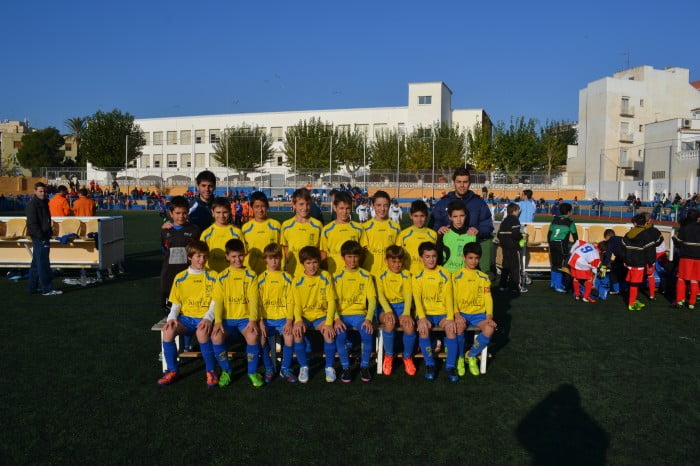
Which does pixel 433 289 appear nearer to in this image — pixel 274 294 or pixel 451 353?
pixel 451 353

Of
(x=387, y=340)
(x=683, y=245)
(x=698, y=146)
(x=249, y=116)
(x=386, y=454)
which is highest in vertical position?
(x=249, y=116)

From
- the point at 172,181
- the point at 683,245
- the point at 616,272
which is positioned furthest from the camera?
the point at 172,181

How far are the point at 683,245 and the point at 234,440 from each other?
7876 millimetres

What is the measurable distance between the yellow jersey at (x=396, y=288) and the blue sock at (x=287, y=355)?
1067 mm

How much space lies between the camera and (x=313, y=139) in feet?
179

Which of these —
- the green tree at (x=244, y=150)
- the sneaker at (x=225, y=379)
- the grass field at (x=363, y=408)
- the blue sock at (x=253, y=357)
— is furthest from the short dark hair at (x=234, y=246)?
the green tree at (x=244, y=150)

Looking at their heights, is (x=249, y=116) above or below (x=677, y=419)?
above

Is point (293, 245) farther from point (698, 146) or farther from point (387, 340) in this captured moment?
point (698, 146)

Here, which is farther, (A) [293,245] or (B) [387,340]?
(A) [293,245]

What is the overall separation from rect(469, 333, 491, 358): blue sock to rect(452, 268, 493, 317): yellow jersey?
13.3 inches

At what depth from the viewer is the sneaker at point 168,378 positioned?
5406 mm

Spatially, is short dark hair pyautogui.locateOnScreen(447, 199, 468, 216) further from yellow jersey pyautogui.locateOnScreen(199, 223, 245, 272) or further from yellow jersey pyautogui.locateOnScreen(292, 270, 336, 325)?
yellow jersey pyautogui.locateOnScreen(199, 223, 245, 272)

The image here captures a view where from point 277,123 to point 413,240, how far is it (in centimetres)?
6192

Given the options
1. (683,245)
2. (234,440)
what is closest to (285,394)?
(234,440)
